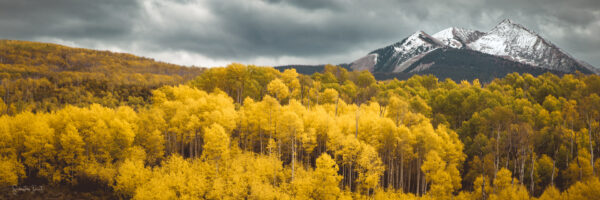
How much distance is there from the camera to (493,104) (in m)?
81.4

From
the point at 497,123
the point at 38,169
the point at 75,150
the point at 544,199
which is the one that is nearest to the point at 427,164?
the point at 544,199

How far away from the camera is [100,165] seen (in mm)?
62969

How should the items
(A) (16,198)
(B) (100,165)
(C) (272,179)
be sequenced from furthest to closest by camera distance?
(B) (100,165) < (C) (272,179) < (A) (16,198)

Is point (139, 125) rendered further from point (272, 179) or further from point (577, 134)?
point (577, 134)

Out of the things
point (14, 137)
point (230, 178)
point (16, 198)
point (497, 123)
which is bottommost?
point (16, 198)

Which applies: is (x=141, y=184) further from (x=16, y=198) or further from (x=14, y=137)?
(x=14, y=137)

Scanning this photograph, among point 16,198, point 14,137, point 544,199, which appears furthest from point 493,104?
point 14,137

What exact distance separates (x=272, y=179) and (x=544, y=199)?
45.0 m

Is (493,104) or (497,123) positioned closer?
(497,123)

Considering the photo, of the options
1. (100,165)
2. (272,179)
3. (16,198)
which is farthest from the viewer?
(100,165)

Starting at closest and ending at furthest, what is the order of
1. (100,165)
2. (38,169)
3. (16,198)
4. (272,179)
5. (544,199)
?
(544,199) → (16,198) → (272,179) → (100,165) → (38,169)

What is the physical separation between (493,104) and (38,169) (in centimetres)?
10731

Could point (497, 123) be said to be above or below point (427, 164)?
above

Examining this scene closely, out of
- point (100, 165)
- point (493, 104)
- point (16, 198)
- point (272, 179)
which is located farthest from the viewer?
point (493, 104)
